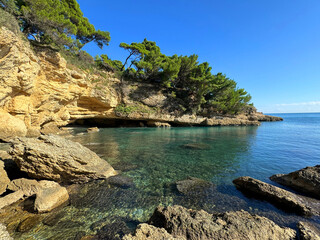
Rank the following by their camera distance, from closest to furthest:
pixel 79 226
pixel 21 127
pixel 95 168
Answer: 1. pixel 79 226
2. pixel 95 168
3. pixel 21 127

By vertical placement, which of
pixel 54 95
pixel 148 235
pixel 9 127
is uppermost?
pixel 54 95

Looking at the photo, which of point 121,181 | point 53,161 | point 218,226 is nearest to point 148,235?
point 218,226

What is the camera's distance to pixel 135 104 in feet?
81.2

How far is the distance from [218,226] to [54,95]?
17.7 meters

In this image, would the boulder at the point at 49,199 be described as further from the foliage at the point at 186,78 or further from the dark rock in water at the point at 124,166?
the foliage at the point at 186,78

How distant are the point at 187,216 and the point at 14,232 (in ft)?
11.8

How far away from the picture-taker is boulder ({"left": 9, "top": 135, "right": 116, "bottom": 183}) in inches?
174

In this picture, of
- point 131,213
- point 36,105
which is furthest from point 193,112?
point 131,213

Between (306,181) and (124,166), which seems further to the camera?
(124,166)

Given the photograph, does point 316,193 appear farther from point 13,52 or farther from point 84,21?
point 84,21

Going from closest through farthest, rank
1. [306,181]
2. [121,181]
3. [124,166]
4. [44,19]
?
[306,181] < [121,181] < [124,166] < [44,19]

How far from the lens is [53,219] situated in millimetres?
3160

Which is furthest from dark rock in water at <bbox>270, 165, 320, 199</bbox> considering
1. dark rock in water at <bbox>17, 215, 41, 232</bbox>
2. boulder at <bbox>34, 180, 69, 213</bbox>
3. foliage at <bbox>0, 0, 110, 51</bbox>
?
foliage at <bbox>0, 0, 110, 51</bbox>

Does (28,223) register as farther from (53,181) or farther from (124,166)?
(124,166)
